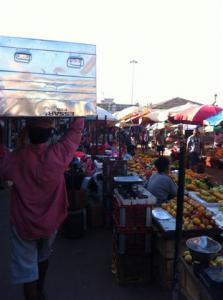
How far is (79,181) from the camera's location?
20.7 feet

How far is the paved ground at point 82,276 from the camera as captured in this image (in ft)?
12.9

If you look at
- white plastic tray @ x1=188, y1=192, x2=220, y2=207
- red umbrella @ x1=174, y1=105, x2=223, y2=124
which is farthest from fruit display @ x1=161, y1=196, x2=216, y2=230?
red umbrella @ x1=174, y1=105, x2=223, y2=124

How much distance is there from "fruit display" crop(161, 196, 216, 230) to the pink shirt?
2017 millimetres

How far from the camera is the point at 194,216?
470 centimetres

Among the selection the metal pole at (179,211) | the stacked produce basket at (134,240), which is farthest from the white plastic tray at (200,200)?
the metal pole at (179,211)

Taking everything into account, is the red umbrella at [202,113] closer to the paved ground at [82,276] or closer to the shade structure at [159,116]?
the shade structure at [159,116]

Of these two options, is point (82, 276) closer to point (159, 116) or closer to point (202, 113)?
point (202, 113)

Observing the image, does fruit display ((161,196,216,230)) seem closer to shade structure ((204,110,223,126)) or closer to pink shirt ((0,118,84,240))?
pink shirt ((0,118,84,240))

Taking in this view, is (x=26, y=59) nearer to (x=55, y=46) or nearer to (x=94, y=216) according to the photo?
(x=55, y=46)

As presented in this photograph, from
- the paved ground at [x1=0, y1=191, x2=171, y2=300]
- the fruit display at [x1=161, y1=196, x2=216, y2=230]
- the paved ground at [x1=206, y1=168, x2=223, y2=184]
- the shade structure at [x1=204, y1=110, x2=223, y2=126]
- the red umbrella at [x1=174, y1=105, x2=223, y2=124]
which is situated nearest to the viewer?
the paved ground at [x1=0, y1=191, x2=171, y2=300]

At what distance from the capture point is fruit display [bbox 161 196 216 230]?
14.3ft

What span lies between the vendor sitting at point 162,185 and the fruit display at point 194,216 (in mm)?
362

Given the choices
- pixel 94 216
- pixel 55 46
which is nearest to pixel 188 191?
pixel 94 216

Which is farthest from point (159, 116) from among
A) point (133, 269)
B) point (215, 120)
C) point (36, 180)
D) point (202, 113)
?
point (36, 180)
